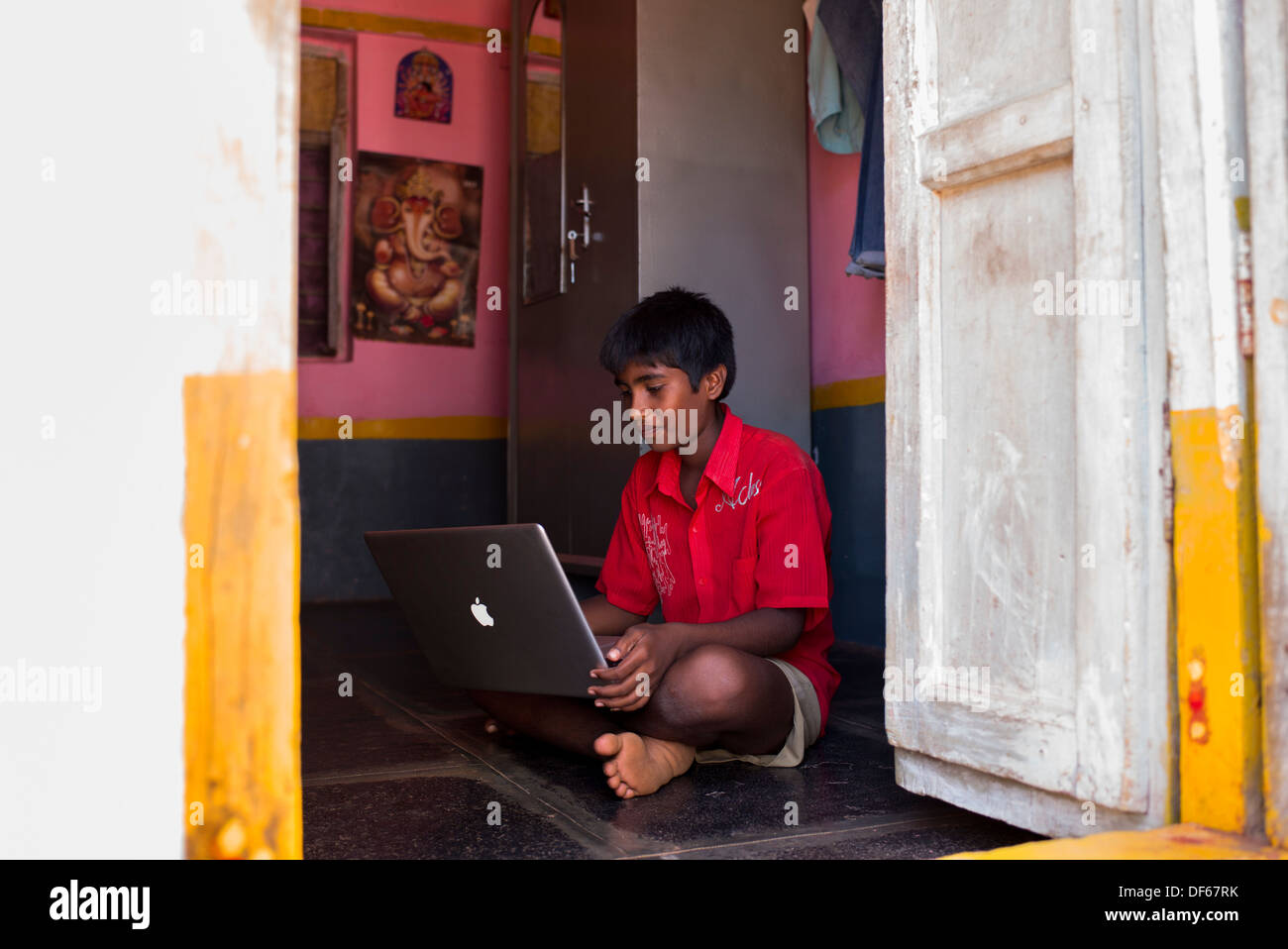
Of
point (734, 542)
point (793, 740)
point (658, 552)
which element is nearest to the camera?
point (793, 740)

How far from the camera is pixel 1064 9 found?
1432 mm

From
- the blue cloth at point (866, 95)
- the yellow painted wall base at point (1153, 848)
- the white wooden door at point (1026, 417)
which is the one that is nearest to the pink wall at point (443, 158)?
the blue cloth at point (866, 95)

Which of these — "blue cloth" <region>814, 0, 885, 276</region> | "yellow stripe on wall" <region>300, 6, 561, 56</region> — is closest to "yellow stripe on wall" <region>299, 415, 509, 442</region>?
"yellow stripe on wall" <region>300, 6, 561, 56</region>

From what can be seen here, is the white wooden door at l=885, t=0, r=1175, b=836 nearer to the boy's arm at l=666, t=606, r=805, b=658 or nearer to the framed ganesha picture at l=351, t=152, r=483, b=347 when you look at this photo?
the boy's arm at l=666, t=606, r=805, b=658

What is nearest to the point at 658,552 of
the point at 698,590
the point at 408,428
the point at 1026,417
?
the point at 698,590

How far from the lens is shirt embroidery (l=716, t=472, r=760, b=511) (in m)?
2.08

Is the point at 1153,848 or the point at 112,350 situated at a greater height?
the point at 112,350

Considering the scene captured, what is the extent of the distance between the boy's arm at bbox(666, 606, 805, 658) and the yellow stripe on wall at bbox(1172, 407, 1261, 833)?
0.79 meters

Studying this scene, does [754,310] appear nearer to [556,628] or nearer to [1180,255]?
[556,628]

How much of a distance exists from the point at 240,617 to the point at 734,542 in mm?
1293

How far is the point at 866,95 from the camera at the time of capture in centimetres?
293

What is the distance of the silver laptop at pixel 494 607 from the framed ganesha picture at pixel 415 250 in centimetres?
320

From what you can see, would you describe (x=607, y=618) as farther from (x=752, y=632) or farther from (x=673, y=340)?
(x=673, y=340)
